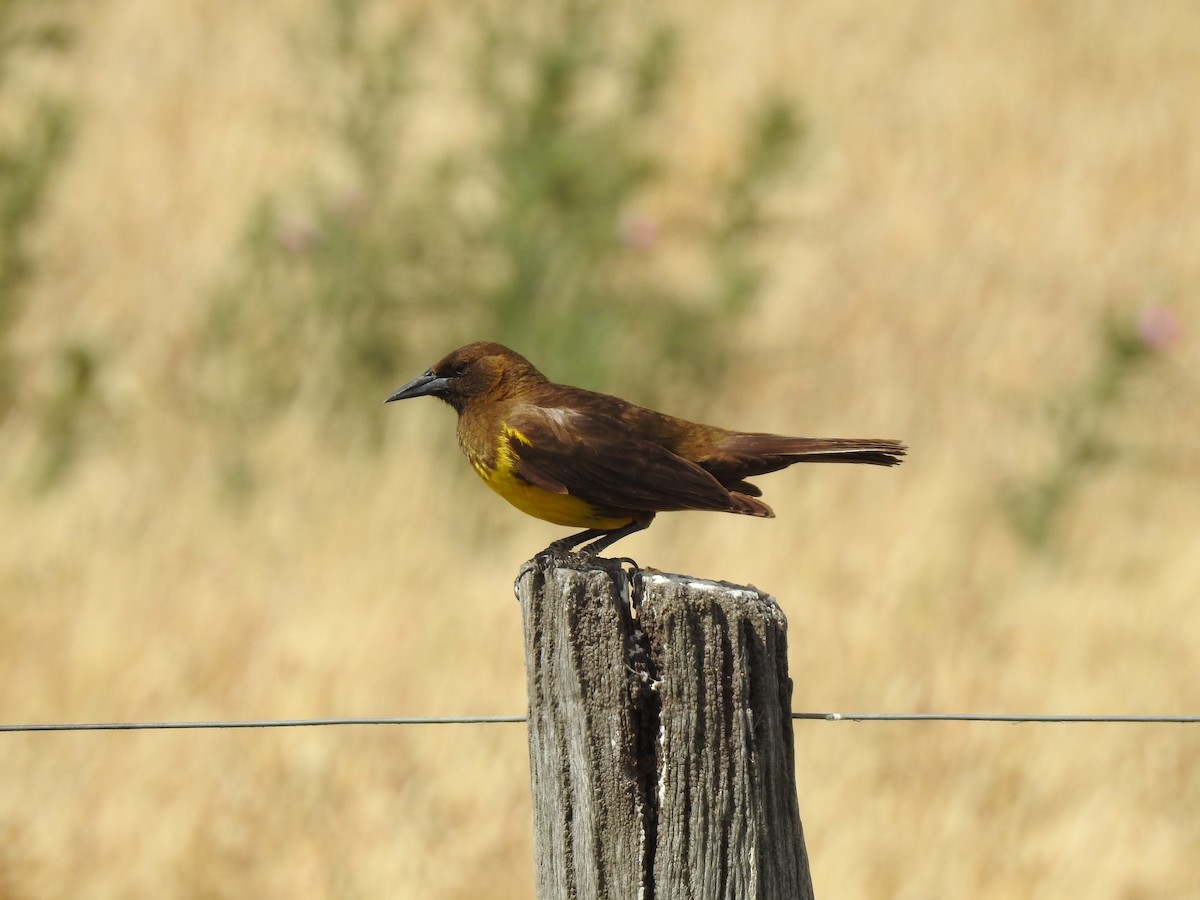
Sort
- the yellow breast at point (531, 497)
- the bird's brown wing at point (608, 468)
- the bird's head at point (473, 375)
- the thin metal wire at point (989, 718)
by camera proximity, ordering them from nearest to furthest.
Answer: the thin metal wire at point (989, 718)
the bird's brown wing at point (608, 468)
the yellow breast at point (531, 497)
the bird's head at point (473, 375)

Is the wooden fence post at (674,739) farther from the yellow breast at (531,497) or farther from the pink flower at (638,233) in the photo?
the pink flower at (638,233)

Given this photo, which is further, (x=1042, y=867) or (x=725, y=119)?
(x=725, y=119)

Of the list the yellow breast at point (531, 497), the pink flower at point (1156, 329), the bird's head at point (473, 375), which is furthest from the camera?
the pink flower at point (1156, 329)

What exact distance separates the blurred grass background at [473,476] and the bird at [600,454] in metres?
1.95

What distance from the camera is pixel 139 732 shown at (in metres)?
5.42

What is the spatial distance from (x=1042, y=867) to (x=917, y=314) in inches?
292

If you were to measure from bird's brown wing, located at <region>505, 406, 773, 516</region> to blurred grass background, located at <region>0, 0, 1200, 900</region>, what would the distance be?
6.91ft

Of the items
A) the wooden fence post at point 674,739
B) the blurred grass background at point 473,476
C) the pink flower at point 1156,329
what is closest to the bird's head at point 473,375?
the wooden fence post at point 674,739

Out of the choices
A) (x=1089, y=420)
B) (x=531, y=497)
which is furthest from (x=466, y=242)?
(x=531, y=497)

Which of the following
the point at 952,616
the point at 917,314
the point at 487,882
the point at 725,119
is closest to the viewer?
the point at 487,882

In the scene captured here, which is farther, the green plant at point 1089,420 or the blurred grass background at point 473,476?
the green plant at point 1089,420

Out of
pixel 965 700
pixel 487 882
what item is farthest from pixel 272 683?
pixel 965 700

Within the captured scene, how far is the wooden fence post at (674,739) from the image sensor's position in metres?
2.30

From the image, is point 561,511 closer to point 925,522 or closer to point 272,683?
point 272,683
